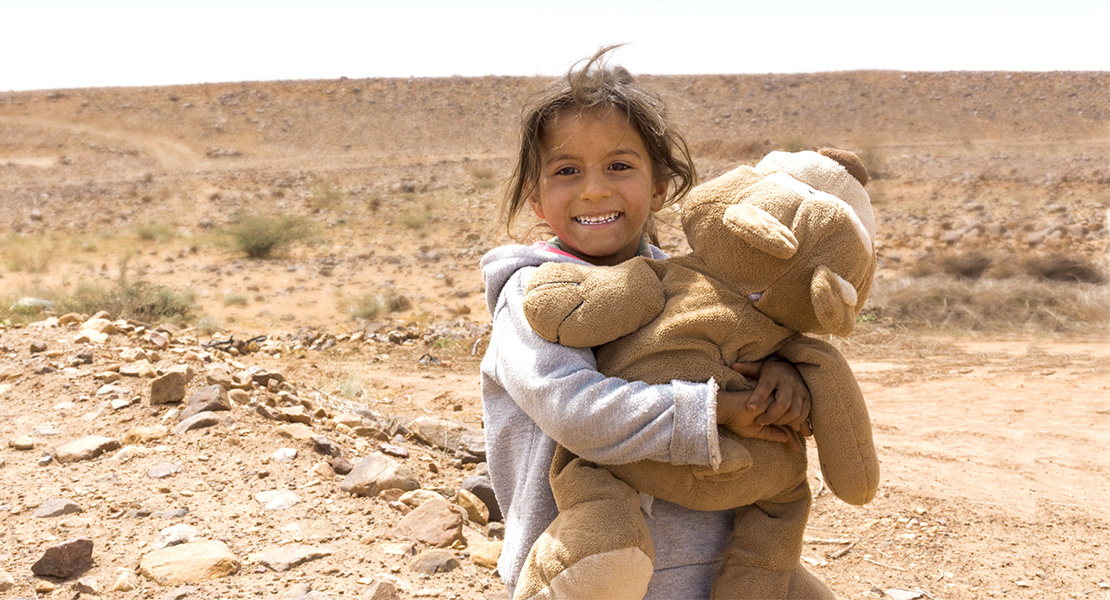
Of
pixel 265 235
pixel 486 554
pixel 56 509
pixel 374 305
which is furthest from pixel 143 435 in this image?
pixel 265 235

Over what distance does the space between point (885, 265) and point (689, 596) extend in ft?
35.1

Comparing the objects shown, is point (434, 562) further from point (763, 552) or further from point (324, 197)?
point (324, 197)

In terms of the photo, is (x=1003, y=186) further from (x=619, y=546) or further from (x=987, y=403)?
(x=619, y=546)

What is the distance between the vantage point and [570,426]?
1.47 meters

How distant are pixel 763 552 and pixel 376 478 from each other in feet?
7.89

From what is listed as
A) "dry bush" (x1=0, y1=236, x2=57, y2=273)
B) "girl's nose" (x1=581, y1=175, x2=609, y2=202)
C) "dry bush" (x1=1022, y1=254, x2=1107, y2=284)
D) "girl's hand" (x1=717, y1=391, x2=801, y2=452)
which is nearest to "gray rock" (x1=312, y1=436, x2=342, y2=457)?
"girl's nose" (x1=581, y1=175, x2=609, y2=202)

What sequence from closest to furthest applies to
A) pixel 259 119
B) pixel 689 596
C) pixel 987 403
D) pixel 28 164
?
pixel 689 596 → pixel 987 403 → pixel 28 164 → pixel 259 119

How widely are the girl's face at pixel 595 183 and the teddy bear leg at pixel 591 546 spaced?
0.52m

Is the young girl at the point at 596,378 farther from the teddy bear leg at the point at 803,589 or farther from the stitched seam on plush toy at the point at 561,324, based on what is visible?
the teddy bear leg at the point at 803,589

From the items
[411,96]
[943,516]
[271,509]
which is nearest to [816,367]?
[271,509]

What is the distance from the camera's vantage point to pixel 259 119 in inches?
1300

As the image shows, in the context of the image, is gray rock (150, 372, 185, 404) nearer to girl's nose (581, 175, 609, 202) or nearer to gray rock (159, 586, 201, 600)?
gray rock (159, 586, 201, 600)

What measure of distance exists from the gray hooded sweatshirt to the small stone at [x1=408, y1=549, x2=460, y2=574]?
1.35m

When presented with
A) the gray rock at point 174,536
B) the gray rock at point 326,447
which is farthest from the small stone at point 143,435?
the gray rock at point 174,536
